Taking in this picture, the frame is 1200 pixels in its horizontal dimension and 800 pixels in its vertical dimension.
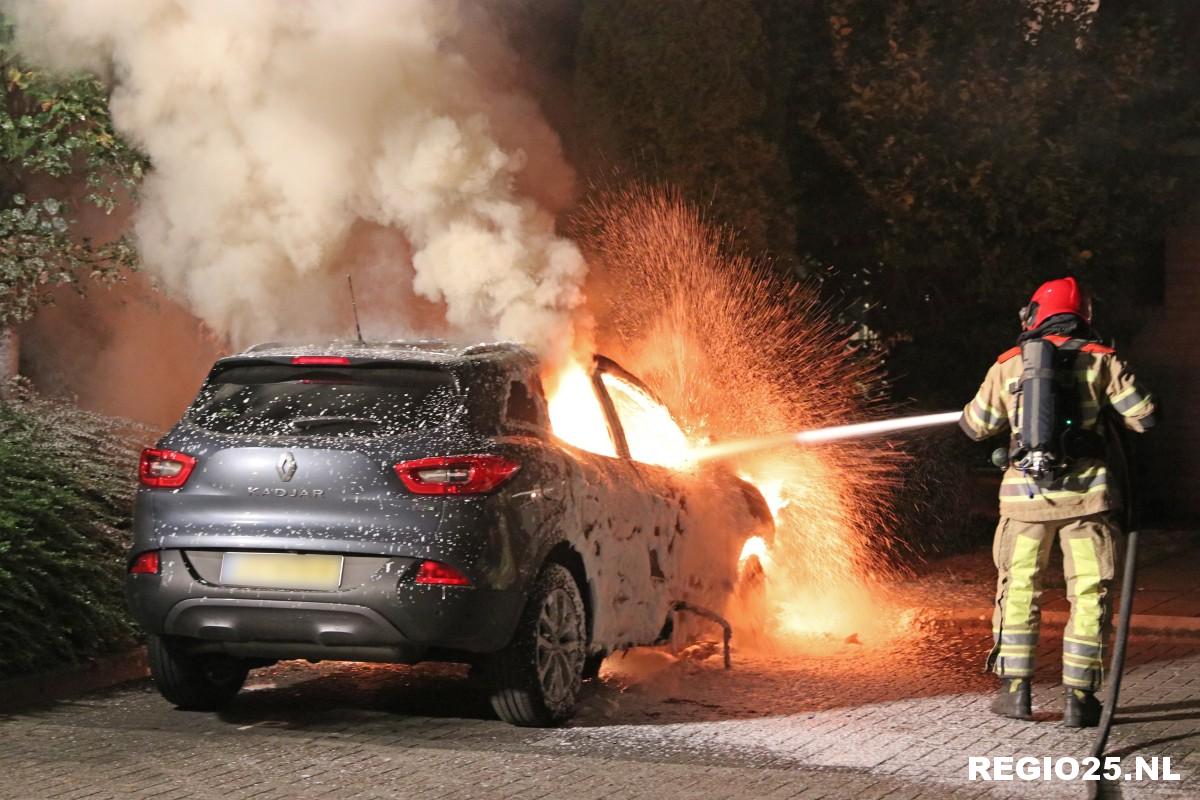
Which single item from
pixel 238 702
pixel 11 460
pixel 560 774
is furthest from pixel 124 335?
pixel 560 774

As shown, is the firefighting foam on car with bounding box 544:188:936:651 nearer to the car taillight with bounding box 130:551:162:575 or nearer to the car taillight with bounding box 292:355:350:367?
the car taillight with bounding box 292:355:350:367

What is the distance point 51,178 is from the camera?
12453mm

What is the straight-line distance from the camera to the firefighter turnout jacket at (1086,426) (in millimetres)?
7387

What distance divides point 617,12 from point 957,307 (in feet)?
14.1

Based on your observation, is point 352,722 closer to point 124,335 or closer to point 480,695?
point 480,695

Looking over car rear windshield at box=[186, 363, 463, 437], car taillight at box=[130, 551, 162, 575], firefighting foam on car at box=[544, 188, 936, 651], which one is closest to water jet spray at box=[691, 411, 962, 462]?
firefighting foam on car at box=[544, 188, 936, 651]

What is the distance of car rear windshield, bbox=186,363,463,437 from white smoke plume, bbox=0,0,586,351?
185cm

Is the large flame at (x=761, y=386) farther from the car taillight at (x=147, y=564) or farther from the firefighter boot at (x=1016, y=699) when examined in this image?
the car taillight at (x=147, y=564)

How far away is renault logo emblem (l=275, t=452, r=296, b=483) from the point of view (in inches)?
278

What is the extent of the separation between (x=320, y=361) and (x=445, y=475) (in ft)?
2.74

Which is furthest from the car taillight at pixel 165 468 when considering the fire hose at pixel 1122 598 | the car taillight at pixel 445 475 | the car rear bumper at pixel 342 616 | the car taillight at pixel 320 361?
the fire hose at pixel 1122 598

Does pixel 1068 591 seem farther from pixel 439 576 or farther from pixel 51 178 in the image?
pixel 51 178

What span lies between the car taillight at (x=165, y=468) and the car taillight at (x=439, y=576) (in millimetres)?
1097

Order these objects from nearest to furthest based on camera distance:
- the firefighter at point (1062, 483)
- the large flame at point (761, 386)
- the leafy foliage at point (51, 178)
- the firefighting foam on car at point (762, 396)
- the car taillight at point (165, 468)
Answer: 1. the car taillight at point (165, 468)
2. the firefighter at point (1062, 483)
3. the firefighting foam on car at point (762, 396)
4. the large flame at point (761, 386)
5. the leafy foliage at point (51, 178)
